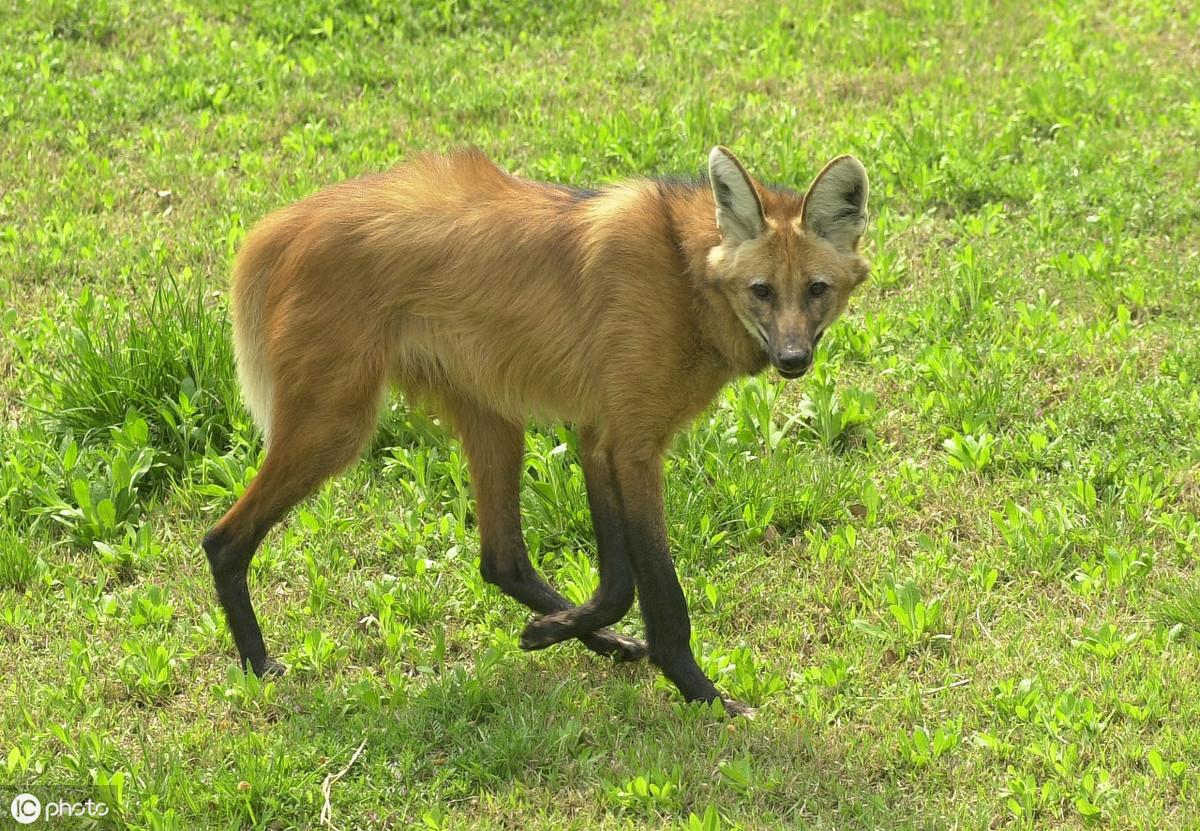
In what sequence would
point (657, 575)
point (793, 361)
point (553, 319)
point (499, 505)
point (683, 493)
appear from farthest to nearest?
1. point (683, 493)
2. point (499, 505)
3. point (553, 319)
4. point (657, 575)
5. point (793, 361)

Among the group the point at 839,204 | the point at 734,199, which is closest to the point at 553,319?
the point at 734,199

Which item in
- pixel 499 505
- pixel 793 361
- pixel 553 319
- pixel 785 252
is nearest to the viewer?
pixel 793 361

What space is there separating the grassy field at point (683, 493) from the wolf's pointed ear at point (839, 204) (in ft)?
3.41

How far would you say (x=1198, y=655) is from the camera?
382 centimetres

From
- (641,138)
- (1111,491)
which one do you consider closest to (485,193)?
(1111,491)

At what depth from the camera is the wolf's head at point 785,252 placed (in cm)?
358

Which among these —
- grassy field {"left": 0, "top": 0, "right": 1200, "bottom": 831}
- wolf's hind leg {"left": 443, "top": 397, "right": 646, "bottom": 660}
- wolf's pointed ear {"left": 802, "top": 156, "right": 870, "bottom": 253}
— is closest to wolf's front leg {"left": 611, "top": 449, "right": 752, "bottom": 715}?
grassy field {"left": 0, "top": 0, "right": 1200, "bottom": 831}

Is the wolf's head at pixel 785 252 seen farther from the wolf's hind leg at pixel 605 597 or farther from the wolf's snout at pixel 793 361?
the wolf's hind leg at pixel 605 597

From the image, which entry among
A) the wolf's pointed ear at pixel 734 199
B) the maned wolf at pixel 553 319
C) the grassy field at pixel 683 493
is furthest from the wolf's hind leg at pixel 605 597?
the wolf's pointed ear at pixel 734 199

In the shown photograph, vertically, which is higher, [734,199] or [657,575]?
[734,199]

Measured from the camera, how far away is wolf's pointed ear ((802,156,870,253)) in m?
3.61

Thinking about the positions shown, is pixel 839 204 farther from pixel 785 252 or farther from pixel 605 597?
pixel 605 597

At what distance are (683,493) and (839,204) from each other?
1.17 metres

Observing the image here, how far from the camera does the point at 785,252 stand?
Answer: 3.62 metres
